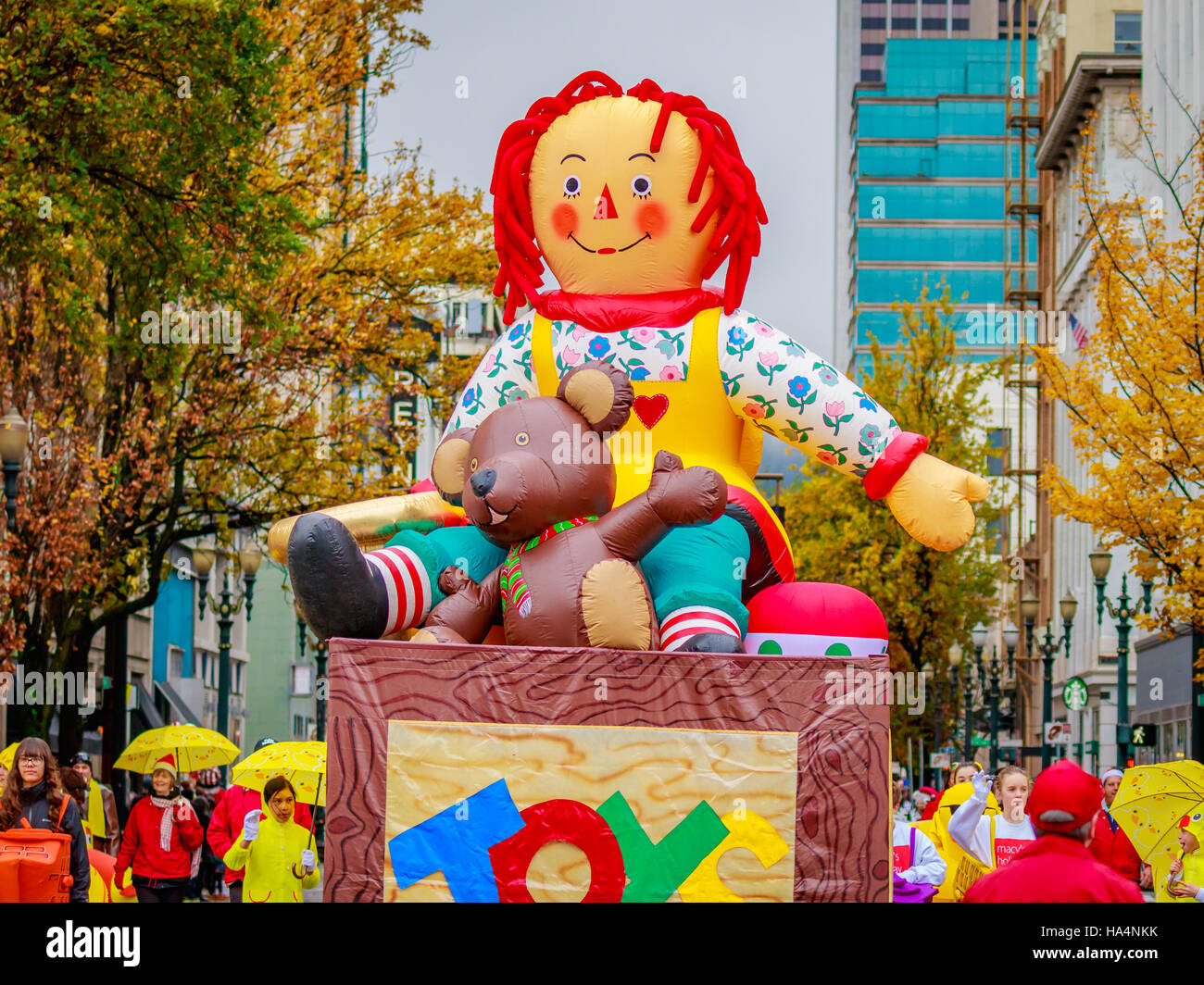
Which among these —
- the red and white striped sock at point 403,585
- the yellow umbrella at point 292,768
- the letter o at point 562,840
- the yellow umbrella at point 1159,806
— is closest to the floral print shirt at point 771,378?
the red and white striped sock at point 403,585

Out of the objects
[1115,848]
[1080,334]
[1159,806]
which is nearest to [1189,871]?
[1159,806]

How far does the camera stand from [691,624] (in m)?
7.84

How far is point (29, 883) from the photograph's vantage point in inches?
345

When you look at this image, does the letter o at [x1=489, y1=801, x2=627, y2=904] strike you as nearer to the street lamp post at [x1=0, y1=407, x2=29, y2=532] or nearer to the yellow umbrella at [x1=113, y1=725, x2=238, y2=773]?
the yellow umbrella at [x1=113, y1=725, x2=238, y2=773]

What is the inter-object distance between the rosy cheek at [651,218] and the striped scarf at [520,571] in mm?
1816

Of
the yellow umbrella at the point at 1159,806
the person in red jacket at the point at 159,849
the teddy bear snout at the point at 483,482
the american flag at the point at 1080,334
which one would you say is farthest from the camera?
the american flag at the point at 1080,334

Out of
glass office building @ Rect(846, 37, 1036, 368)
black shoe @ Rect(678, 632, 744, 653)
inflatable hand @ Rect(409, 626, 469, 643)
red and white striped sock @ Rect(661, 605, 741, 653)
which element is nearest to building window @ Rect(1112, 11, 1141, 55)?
glass office building @ Rect(846, 37, 1036, 368)

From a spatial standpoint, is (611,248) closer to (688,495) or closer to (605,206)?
(605,206)

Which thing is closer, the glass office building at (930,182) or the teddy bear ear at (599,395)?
the teddy bear ear at (599,395)

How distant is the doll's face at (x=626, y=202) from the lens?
9.02m

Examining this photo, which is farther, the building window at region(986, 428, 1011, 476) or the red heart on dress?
the building window at region(986, 428, 1011, 476)

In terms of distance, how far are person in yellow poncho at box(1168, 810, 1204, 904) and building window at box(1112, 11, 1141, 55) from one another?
44.2 metres

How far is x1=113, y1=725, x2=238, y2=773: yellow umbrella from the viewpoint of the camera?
52.6 feet

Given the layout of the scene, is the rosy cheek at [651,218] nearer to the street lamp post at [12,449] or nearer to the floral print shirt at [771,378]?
the floral print shirt at [771,378]
